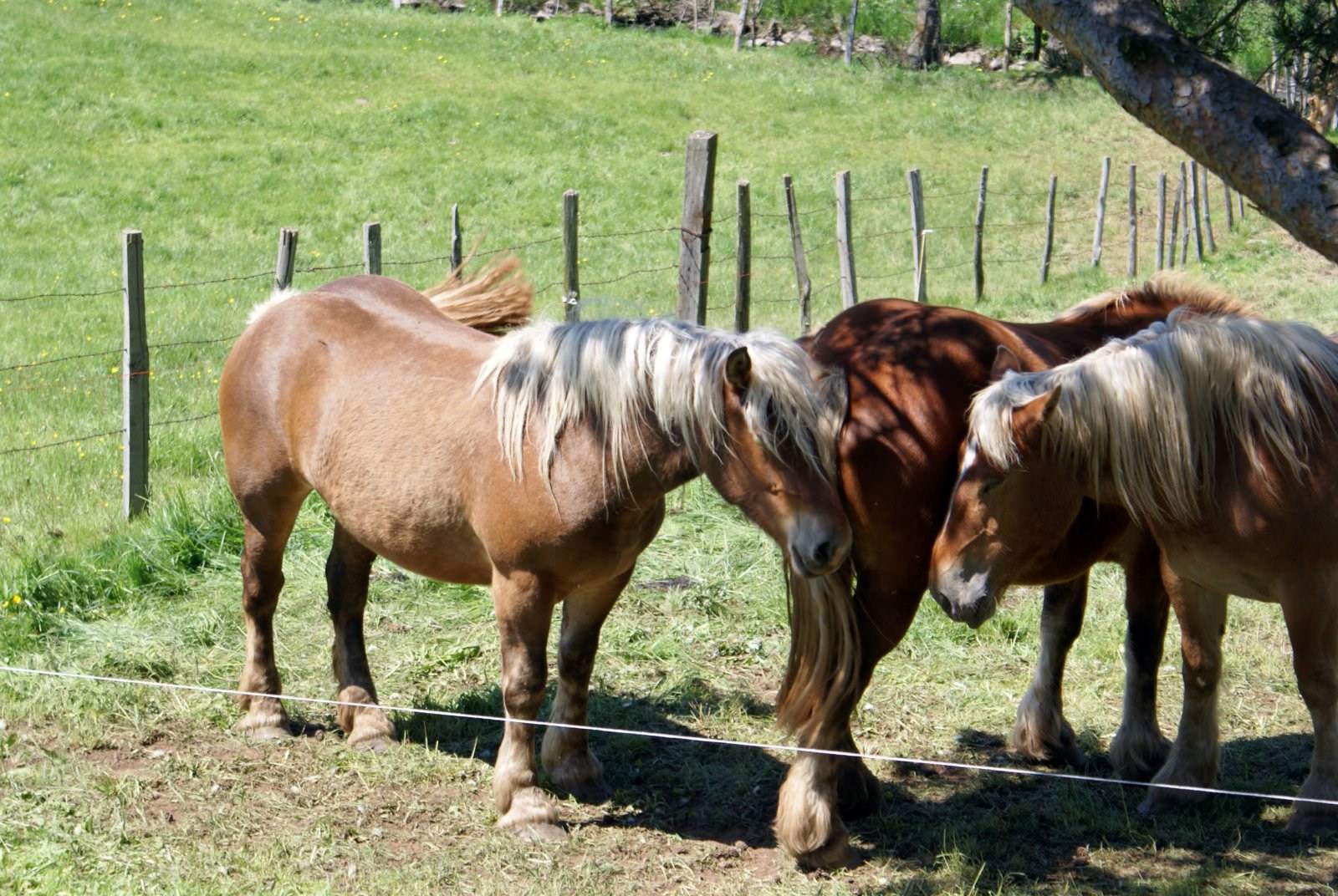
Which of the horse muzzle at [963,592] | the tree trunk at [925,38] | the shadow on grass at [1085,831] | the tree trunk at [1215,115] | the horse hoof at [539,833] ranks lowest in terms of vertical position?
the horse hoof at [539,833]

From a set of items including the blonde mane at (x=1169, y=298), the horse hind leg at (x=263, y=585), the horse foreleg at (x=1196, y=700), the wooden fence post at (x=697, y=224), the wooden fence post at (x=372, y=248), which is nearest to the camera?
the horse foreleg at (x=1196, y=700)

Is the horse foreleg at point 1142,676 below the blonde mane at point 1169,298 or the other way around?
below

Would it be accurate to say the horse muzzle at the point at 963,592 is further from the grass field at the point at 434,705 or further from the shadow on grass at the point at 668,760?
the shadow on grass at the point at 668,760

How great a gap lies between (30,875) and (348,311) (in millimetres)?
2304

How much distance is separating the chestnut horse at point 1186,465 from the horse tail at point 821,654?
0.31m

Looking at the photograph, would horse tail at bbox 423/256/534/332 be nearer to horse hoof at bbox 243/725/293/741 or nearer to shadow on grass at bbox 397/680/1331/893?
shadow on grass at bbox 397/680/1331/893

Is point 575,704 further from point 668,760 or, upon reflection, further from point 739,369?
point 739,369

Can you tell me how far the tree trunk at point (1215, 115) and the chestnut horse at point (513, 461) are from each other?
119 centimetres

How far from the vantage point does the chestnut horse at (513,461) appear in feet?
12.3

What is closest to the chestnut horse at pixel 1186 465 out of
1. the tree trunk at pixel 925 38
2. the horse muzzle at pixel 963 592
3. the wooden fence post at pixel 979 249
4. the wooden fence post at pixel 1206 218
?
the horse muzzle at pixel 963 592

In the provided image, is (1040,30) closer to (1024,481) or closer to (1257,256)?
(1024,481)

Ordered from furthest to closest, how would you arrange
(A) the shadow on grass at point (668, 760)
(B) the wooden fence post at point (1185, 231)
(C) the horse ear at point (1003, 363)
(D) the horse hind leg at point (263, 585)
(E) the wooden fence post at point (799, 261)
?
(B) the wooden fence post at point (1185, 231)
(E) the wooden fence post at point (799, 261)
(D) the horse hind leg at point (263, 585)
(A) the shadow on grass at point (668, 760)
(C) the horse ear at point (1003, 363)

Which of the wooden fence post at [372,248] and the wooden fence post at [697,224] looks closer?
the wooden fence post at [697,224]

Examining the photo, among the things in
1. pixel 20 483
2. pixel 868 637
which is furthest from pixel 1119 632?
pixel 20 483
